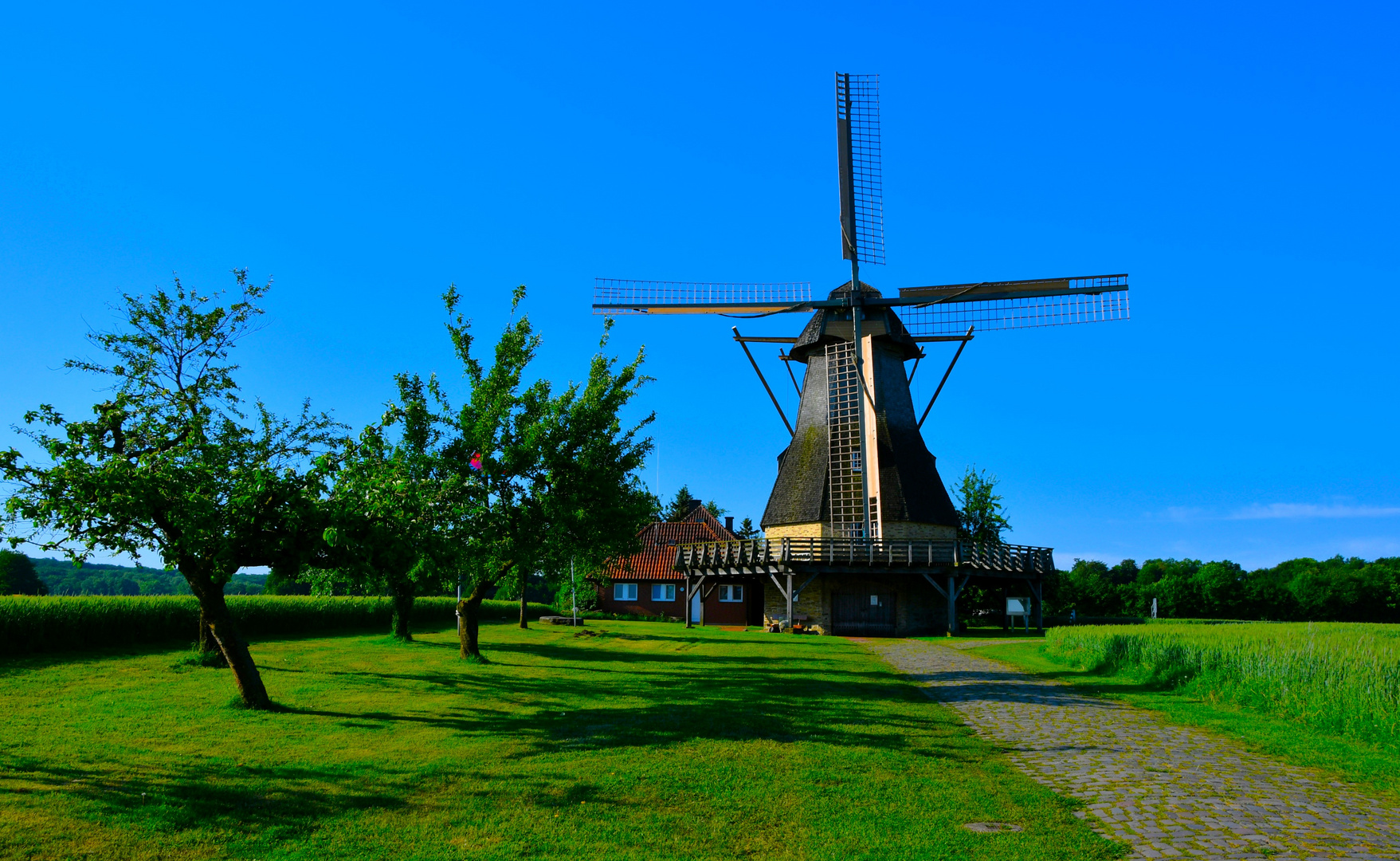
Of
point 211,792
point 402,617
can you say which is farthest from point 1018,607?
point 211,792

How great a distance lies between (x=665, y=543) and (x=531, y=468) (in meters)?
32.7

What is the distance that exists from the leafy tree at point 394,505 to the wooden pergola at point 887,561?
15.8 m

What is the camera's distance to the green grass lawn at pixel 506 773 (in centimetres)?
661

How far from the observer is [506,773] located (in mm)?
8789

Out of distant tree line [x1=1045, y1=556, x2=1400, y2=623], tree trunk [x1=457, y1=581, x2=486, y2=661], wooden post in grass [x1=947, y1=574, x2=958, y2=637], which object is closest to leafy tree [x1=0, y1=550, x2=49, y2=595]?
tree trunk [x1=457, y1=581, x2=486, y2=661]

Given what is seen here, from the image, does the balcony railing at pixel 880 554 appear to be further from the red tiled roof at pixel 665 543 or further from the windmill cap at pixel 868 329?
the red tiled roof at pixel 665 543

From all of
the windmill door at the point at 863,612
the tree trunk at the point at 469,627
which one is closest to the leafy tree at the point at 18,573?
the tree trunk at the point at 469,627

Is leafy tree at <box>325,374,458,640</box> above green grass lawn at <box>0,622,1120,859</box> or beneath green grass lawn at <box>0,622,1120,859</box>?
above

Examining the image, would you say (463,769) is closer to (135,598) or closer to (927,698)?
(927,698)

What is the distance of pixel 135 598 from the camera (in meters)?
25.5

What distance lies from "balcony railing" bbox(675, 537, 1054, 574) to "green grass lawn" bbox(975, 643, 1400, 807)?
12.5 m

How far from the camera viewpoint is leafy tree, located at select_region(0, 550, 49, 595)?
5512cm

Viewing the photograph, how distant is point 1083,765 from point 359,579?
1151cm

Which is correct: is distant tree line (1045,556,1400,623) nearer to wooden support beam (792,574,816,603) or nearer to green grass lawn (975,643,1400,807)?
wooden support beam (792,574,816,603)
